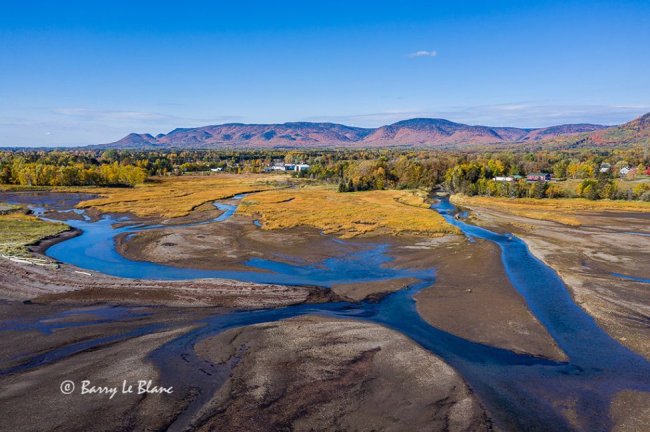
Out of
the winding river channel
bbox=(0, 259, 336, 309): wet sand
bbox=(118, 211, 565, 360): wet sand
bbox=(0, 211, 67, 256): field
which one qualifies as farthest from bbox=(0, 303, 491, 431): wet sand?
bbox=(0, 211, 67, 256): field

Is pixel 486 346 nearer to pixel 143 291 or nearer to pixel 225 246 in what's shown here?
pixel 143 291

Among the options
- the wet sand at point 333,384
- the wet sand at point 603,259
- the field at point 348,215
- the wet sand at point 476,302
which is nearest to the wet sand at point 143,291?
the wet sand at point 333,384

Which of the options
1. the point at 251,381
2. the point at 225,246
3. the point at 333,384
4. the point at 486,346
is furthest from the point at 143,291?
the point at 486,346

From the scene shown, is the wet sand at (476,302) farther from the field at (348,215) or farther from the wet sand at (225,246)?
the field at (348,215)

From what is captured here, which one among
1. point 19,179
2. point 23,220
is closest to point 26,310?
point 23,220

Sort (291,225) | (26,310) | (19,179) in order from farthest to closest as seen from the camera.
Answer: (19,179), (291,225), (26,310)

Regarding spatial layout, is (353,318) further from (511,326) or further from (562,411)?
(562,411)

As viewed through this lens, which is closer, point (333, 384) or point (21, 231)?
point (333, 384)
